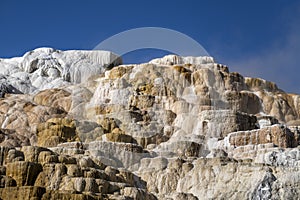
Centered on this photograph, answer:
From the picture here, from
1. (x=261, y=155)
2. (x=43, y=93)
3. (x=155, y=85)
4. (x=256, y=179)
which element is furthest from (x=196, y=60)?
(x=256, y=179)

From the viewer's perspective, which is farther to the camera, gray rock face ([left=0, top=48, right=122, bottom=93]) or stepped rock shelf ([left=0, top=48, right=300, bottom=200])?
gray rock face ([left=0, top=48, right=122, bottom=93])

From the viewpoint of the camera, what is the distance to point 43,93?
42719 millimetres

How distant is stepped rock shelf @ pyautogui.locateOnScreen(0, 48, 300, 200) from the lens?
24.2 metres

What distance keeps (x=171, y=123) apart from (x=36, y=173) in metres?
15.2

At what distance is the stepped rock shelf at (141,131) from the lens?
24.2m

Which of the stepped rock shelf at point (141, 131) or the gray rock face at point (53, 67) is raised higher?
the gray rock face at point (53, 67)

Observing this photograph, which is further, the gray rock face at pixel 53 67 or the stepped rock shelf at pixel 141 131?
the gray rock face at pixel 53 67

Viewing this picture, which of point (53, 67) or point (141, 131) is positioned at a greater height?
point (53, 67)

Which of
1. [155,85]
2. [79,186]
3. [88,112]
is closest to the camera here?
[79,186]

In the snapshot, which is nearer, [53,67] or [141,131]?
[141,131]

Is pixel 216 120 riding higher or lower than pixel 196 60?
lower

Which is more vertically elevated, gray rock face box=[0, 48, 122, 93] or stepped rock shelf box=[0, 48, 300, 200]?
gray rock face box=[0, 48, 122, 93]

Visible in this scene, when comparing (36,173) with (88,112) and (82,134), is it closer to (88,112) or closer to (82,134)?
(82,134)

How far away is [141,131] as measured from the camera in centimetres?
3538
